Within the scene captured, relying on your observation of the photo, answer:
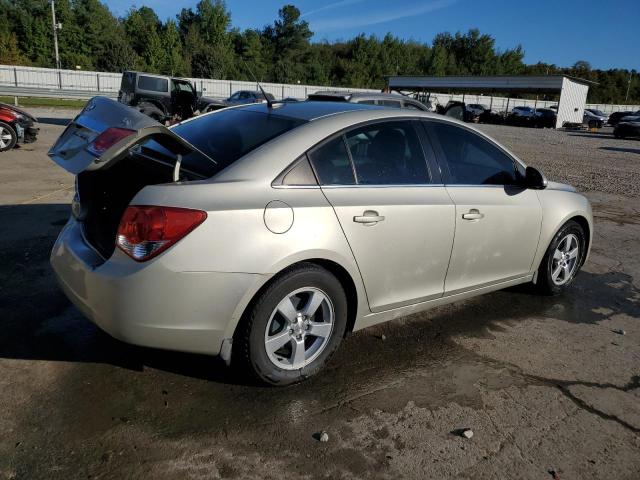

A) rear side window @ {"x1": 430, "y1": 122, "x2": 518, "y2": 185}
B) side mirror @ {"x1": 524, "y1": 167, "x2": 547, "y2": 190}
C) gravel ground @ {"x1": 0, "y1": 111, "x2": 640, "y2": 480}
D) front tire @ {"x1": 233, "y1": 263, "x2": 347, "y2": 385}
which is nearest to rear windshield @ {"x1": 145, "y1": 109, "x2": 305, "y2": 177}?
front tire @ {"x1": 233, "y1": 263, "x2": 347, "y2": 385}

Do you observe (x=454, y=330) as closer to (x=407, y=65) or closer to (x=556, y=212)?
(x=556, y=212)

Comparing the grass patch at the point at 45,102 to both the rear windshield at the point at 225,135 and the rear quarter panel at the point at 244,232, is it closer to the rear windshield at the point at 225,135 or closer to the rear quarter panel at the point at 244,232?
the rear windshield at the point at 225,135

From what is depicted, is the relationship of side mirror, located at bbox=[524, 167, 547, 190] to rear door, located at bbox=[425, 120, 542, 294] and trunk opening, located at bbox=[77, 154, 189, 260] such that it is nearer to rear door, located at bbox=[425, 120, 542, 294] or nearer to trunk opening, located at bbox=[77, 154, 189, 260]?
rear door, located at bbox=[425, 120, 542, 294]

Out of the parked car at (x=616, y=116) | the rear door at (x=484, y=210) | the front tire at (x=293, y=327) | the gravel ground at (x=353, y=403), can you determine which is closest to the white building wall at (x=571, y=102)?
the parked car at (x=616, y=116)

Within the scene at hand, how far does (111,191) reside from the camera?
3109mm

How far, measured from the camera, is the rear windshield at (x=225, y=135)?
297cm

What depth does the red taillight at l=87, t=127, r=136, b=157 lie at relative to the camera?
8.70ft

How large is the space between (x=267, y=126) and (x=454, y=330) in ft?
6.68

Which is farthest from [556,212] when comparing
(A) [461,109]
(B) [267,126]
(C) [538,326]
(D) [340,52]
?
(D) [340,52]

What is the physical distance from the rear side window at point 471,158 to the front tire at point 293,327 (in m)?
1.31

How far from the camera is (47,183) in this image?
8.32 meters

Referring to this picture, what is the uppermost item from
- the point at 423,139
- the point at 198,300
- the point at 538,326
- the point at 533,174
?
the point at 423,139

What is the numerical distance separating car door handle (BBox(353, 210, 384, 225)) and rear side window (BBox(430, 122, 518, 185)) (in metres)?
0.81

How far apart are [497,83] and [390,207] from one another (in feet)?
142
